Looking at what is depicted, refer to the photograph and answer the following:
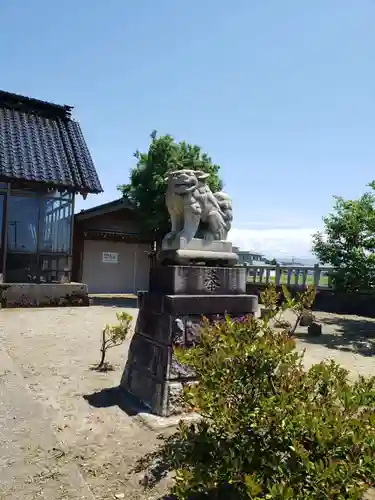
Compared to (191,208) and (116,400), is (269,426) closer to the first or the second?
(116,400)

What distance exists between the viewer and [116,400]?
510 centimetres

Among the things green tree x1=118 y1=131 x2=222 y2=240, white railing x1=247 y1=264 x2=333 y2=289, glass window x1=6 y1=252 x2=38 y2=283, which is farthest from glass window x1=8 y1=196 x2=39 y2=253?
white railing x1=247 y1=264 x2=333 y2=289

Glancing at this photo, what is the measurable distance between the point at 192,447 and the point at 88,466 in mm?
1247

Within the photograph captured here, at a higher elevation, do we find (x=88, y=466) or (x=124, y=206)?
(x=124, y=206)

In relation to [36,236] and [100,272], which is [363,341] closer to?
[36,236]

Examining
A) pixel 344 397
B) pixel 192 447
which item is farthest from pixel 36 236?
pixel 344 397

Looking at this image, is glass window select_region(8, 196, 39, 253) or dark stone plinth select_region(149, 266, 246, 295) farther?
glass window select_region(8, 196, 39, 253)

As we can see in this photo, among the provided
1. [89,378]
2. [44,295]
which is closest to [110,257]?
[44,295]

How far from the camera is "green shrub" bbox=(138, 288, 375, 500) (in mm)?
2143

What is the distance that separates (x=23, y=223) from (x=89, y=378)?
8007 mm

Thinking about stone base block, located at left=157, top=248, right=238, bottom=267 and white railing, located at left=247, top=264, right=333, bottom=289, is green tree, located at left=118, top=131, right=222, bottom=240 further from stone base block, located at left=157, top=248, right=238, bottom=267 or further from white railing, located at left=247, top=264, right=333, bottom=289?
stone base block, located at left=157, top=248, right=238, bottom=267

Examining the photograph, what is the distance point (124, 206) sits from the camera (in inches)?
651

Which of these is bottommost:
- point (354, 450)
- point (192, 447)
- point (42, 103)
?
point (192, 447)

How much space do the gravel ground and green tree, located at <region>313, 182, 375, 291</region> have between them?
1496mm
